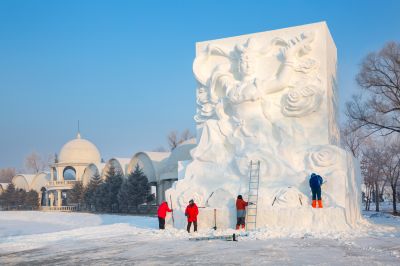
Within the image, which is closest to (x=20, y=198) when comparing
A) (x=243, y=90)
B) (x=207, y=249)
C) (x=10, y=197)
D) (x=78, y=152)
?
(x=10, y=197)

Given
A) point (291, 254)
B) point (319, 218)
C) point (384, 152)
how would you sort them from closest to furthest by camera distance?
point (291, 254) → point (319, 218) → point (384, 152)

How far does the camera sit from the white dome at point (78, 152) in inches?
1984

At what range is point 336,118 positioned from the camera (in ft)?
57.2

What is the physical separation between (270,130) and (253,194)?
8.24ft

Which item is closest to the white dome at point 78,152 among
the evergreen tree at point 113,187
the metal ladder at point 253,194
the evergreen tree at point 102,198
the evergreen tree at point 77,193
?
the evergreen tree at point 77,193

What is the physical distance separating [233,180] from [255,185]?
900 millimetres

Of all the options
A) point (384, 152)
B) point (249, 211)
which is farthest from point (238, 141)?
point (384, 152)

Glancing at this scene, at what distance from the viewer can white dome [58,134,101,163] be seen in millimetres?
50406

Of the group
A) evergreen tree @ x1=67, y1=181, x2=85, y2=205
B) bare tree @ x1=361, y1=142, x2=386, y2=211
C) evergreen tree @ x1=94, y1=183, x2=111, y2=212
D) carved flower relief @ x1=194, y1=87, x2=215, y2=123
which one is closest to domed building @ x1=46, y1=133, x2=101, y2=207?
evergreen tree @ x1=67, y1=181, x2=85, y2=205

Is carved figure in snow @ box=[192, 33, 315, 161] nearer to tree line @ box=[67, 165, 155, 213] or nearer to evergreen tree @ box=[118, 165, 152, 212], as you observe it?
evergreen tree @ box=[118, 165, 152, 212]

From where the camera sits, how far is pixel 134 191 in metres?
37.8

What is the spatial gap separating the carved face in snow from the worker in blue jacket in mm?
4614

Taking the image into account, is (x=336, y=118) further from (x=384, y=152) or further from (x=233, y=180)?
(x=384, y=152)

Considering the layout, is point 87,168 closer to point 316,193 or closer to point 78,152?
point 78,152
